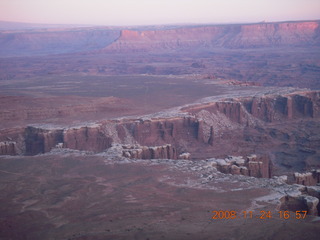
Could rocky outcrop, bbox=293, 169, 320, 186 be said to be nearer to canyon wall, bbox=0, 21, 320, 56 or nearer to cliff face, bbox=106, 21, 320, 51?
canyon wall, bbox=0, 21, 320, 56

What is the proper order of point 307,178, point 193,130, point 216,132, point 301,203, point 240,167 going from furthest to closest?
point 216,132 < point 193,130 < point 240,167 < point 307,178 < point 301,203

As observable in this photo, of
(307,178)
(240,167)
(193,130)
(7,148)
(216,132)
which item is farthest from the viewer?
(216,132)

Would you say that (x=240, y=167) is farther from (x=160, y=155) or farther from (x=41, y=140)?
(x=41, y=140)

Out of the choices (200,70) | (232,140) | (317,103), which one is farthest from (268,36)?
(232,140)

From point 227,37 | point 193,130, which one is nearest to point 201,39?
point 227,37

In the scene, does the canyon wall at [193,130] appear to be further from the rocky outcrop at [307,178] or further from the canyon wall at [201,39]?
the canyon wall at [201,39]

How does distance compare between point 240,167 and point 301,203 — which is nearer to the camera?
point 301,203

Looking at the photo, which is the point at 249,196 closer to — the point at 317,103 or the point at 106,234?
the point at 106,234
